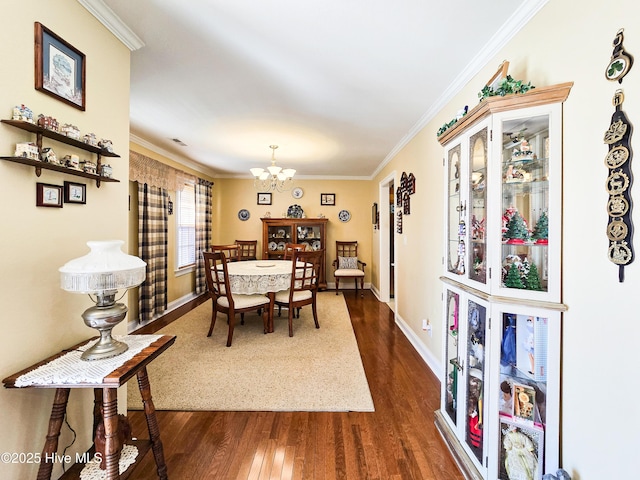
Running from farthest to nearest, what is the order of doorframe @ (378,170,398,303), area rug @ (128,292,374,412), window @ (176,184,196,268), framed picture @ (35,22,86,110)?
doorframe @ (378,170,398,303) → window @ (176,184,196,268) → area rug @ (128,292,374,412) → framed picture @ (35,22,86,110)

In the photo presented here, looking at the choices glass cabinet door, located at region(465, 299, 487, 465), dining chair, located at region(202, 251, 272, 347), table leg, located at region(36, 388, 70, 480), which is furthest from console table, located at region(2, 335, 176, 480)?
dining chair, located at region(202, 251, 272, 347)

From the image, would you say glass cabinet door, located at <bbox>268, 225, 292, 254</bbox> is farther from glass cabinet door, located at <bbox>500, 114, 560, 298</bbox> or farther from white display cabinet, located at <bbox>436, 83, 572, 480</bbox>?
glass cabinet door, located at <bbox>500, 114, 560, 298</bbox>

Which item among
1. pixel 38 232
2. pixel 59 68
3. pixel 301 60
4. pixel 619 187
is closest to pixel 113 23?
pixel 59 68

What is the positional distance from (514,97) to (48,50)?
84.2 inches

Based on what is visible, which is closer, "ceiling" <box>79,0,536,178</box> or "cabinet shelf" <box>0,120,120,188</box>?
"cabinet shelf" <box>0,120,120,188</box>

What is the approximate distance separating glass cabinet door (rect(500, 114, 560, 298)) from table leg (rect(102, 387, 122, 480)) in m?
1.81

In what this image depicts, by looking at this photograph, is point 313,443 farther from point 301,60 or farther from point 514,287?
point 301,60

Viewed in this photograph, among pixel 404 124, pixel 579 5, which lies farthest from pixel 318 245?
pixel 579 5

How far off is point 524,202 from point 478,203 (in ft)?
0.68

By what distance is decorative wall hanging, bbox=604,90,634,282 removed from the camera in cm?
100

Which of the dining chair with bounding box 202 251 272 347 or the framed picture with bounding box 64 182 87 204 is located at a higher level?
the framed picture with bounding box 64 182 87 204

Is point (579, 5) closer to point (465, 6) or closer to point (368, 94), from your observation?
point (465, 6)

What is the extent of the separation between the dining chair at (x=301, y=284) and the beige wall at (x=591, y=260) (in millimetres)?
2679

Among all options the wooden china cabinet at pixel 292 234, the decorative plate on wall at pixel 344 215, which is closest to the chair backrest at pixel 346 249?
the wooden china cabinet at pixel 292 234
